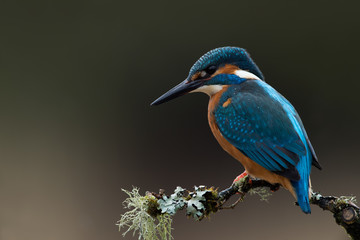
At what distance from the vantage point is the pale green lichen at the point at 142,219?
3.67 ft

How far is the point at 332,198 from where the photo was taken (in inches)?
42.6

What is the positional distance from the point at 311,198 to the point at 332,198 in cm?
7

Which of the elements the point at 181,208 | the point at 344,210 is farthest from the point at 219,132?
the point at 344,210

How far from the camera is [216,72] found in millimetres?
1368

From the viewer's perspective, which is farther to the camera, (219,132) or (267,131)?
(219,132)

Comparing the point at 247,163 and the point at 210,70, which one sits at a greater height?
the point at 210,70

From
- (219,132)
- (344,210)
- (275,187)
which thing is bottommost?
(344,210)

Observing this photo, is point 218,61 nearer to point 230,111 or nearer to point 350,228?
point 230,111

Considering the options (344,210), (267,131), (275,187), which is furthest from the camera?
(275,187)

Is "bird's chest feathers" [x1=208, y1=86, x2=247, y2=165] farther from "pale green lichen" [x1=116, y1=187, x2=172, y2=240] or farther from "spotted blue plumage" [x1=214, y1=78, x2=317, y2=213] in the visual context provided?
"pale green lichen" [x1=116, y1=187, x2=172, y2=240]

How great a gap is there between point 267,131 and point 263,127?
0.06ft

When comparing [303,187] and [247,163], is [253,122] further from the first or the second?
[303,187]

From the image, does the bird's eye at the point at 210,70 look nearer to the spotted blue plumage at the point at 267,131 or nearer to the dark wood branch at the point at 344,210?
the spotted blue plumage at the point at 267,131

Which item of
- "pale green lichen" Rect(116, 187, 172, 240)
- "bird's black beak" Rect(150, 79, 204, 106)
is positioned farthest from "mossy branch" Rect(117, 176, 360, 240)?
"bird's black beak" Rect(150, 79, 204, 106)
